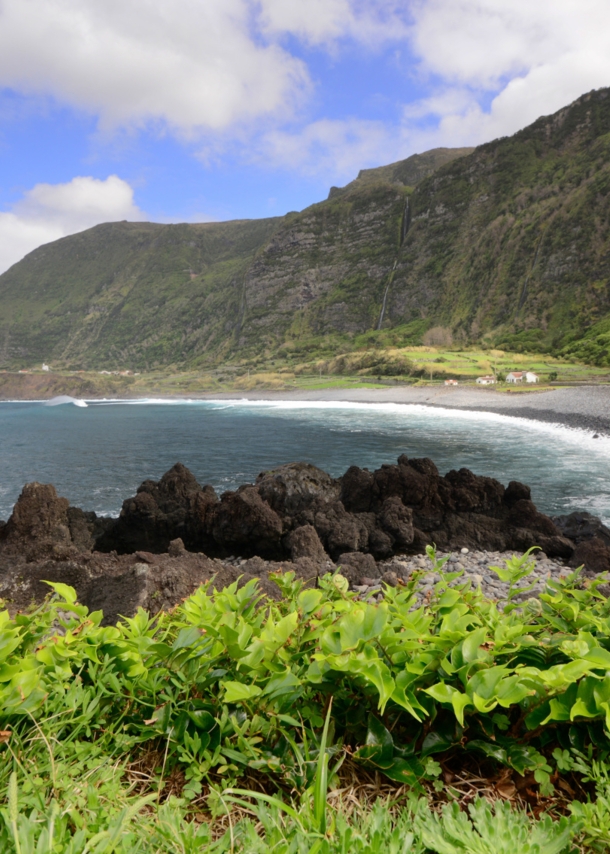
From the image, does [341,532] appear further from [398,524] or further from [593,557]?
[593,557]

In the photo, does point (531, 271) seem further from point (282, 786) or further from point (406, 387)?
point (282, 786)

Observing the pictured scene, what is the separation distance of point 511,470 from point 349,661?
24.2 m

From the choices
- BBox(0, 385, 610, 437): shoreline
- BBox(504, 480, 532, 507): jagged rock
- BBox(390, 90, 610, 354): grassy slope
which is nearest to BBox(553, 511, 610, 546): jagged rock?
BBox(504, 480, 532, 507): jagged rock

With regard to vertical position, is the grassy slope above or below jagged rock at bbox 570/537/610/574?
above

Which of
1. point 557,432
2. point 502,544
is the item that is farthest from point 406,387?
point 502,544

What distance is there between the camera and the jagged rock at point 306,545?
9531 mm

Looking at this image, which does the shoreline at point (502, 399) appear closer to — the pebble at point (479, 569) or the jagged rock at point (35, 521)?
the pebble at point (479, 569)

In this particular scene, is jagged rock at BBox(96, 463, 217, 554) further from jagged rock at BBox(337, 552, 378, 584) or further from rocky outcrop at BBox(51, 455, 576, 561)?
jagged rock at BBox(337, 552, 378, 584)

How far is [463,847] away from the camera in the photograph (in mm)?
1410

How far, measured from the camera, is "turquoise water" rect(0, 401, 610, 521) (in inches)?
820

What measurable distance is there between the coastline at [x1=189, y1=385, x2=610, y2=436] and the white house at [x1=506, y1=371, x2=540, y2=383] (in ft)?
19.1

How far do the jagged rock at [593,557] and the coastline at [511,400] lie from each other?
1165 inches

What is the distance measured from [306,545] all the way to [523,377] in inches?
3087

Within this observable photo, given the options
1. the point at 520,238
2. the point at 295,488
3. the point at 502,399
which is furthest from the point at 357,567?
the point at 520,238
